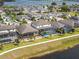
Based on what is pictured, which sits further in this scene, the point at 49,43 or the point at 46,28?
the point at 46,28

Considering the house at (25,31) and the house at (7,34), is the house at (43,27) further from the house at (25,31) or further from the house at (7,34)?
the house at (7,34)

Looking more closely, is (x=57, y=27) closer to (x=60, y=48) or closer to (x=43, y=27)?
(x=43, y=27)

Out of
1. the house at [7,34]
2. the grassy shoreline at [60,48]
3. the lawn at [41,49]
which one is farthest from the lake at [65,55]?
the house at [7,34]

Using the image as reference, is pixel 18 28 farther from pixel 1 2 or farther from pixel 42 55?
pixel 1 2

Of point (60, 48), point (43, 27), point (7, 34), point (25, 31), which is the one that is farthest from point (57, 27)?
point (7, 34)

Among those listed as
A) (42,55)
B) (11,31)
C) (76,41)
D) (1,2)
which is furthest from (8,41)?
(1,2)

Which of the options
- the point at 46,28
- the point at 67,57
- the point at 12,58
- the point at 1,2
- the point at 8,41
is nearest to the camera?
the point at 12,58

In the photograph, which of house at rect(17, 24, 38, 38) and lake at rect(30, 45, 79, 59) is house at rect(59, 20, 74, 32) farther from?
lake at rect(30, 45, 79, 59)

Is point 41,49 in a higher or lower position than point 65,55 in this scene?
higher

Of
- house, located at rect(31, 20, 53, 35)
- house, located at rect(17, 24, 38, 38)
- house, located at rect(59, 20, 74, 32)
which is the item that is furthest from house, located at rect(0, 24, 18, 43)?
house, located at rect(59, 20, 74, 32)
